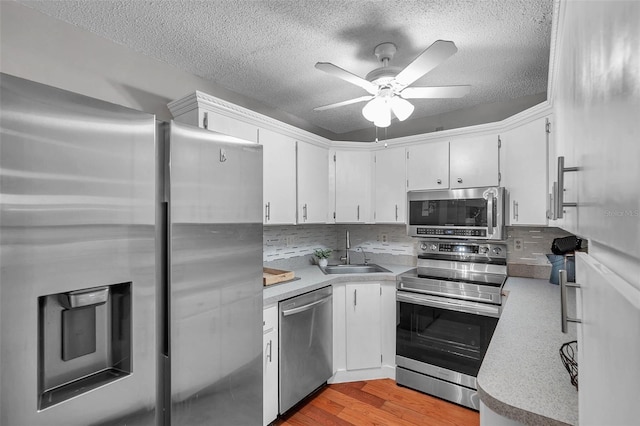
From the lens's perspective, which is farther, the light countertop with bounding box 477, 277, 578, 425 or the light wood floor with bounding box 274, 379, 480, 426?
the light wood floor with bounding box 274, 379, 480, 426

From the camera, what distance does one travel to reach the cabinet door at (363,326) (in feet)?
8.93

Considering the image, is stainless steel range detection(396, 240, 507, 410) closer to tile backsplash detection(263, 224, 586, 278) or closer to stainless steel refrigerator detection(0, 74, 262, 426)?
tile backsplash detection(263, 224, 586, 278)

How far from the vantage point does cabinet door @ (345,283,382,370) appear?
2721 mm

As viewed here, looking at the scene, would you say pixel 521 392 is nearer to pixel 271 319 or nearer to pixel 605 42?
pixel 605 42

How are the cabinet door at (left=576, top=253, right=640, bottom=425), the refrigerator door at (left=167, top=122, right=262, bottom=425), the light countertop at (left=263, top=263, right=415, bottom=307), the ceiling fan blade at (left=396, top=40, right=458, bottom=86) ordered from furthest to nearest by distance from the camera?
the light countertop at (left=263, top=263, right=415, bottom=307), the ceiling fan blade at (left=396, top=40, right=458, bottom=86), the refrigerator door at (left=167, top=122, right=262, bottom=425), the cabinet door at (left=576, top=253, right=640, bottom=425)

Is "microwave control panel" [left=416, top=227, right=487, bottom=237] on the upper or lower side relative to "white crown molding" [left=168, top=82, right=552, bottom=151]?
lower

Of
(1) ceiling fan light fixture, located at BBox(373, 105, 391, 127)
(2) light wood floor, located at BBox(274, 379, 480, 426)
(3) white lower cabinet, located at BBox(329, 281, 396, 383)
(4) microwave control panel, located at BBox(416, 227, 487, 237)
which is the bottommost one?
(2) light wood floor, located at BBox(274, 379, 480, 426)

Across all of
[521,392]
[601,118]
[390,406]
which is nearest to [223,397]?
[521,392]

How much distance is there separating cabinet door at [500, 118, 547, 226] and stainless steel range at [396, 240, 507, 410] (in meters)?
0.46

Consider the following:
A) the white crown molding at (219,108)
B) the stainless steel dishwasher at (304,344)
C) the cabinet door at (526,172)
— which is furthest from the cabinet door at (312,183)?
the cabinet door at (526,172)

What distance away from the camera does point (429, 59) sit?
1.49 m

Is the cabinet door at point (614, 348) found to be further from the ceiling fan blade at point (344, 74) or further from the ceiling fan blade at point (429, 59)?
the ceiling fan blade at point (344, 74)

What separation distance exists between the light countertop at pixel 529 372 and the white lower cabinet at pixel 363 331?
1120 mm

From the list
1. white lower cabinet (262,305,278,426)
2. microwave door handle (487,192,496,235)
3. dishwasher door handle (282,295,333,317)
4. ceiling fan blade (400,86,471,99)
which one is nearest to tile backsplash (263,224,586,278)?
microwave door handle (487,192,496,235)
